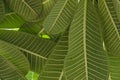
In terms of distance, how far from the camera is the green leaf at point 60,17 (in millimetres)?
1209

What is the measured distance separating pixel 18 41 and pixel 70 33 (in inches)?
9.3

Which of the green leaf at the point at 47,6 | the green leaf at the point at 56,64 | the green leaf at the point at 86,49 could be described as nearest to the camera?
the green leaf at the point at 86,49

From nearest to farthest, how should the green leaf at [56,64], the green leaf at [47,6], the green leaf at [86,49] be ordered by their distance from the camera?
the green leaf at [86,49], the green leaf at [56,64], the green leaf at [47,6]

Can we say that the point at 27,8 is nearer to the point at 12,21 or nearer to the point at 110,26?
the point at 12,21

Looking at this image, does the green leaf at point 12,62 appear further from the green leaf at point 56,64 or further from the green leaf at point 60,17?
the green leaf at point 60,17

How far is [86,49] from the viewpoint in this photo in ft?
3.88

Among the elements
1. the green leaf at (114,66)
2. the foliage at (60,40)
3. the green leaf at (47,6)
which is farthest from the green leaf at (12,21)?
the green leaf at (114,66)

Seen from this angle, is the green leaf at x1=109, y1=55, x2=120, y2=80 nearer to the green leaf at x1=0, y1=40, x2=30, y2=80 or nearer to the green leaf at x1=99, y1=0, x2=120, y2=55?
the green leaf at x1=99, y1=0, x2=120, y2=55

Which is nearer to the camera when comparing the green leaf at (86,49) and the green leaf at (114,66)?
the green leaf at (86,49)

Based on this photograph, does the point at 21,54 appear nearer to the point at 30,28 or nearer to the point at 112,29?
the point at 30,28

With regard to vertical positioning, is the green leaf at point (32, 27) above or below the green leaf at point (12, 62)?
above

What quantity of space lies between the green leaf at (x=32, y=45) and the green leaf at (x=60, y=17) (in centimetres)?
14

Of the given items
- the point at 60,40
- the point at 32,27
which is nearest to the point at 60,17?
the point at 60,40

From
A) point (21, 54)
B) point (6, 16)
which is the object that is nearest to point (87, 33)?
point (21, 54)
